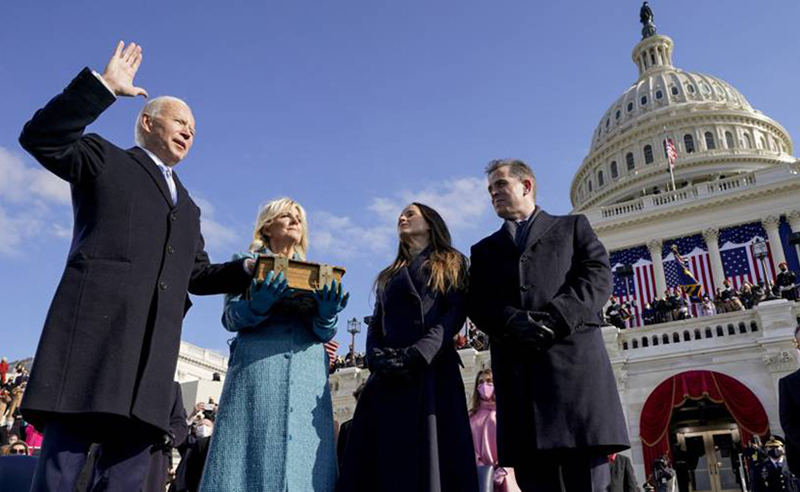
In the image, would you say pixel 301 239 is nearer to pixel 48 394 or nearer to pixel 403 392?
pixel 403 392

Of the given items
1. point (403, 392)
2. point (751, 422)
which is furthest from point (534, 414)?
point (751, 422)

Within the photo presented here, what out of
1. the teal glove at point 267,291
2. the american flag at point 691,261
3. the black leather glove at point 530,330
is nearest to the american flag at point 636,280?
the american flag at point 691,261

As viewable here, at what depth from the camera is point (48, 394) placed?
245 cm

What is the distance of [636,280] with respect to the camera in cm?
3397

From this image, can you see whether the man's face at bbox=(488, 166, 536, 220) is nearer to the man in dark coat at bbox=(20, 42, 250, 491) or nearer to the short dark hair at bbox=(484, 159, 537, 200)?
the short dark hair at bbox=(484, 159, 537, 200)

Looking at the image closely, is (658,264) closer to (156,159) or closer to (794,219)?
(794,219)

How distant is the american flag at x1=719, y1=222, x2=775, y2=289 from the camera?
31766 mm

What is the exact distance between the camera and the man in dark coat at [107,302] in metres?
2.50

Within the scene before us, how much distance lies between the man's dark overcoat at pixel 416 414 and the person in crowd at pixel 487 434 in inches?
78.8

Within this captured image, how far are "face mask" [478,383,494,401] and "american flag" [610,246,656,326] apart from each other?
2661 cm

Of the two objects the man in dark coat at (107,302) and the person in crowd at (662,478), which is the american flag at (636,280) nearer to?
the person in crowd at (662,478)

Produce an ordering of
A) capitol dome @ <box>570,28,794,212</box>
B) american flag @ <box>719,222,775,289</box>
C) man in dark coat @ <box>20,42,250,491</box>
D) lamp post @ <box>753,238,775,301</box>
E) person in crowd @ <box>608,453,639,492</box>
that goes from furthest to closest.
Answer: capitol dome @ <box>570,28,794,212</box> → american flag @ <box>719,222,775,289</box> → lamp post @ <box>753,238,775,301</box> → person in crowd @ <box>608,453,639,492</box> → man in dark coat @ <box>20,42,250,491</box>

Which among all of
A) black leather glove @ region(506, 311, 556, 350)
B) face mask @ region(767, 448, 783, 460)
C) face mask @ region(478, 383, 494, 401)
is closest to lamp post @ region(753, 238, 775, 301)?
face mask @ region(767, 448, 783, 460)

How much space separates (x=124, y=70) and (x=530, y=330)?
227cm
